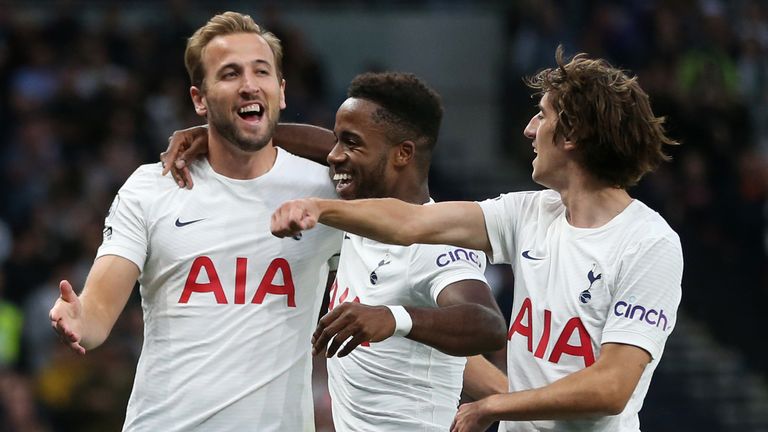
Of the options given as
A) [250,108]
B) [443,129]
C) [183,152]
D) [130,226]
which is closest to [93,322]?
[130,226]

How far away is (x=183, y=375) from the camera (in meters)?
5.09

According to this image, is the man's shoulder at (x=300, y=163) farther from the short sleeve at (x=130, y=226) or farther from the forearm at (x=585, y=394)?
the forearm at (x=585, y=394)

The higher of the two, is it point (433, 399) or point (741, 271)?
point (433, 399)

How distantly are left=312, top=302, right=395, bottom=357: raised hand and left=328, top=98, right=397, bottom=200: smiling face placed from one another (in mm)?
Result: 1010

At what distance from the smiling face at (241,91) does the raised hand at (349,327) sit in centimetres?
115

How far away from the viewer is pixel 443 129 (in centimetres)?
1579

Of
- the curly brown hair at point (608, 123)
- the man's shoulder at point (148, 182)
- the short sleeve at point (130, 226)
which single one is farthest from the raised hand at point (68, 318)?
the curly brown hair at point (608, 123)

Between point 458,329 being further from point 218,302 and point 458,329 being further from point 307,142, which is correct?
point 307,142

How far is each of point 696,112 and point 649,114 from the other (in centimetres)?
927

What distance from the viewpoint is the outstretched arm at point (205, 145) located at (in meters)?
5.26

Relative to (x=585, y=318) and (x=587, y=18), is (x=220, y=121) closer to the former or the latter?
(x=585, y=318)

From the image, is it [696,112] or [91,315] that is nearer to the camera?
[91,315]

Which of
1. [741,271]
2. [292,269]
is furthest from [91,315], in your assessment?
[741,271]

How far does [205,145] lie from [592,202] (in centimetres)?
161
